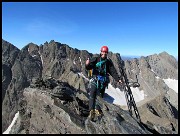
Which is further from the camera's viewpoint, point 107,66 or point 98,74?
point 107,66

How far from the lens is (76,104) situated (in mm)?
24312

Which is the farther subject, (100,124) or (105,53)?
(100,124)

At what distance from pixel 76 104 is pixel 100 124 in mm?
6089

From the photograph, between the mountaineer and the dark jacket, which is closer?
the dark jacket

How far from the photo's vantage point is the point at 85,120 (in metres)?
20.8

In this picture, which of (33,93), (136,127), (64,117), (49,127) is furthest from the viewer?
(33,93)

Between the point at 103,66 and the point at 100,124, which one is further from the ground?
the point at 103,66

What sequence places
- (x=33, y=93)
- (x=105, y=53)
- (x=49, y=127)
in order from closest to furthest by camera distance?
(x=105, y=53) → (x=49, y=127) → (x=33, y=93)

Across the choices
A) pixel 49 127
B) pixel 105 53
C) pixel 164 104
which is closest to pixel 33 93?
pixel 49 127

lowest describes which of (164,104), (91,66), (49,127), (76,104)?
(164,104)

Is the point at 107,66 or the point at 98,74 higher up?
the point at 107,66

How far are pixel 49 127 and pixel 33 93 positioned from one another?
21.5ft

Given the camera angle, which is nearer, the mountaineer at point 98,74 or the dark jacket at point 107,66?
the dark jacket at point 107,66

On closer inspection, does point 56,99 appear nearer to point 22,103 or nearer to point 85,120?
point 85,120
